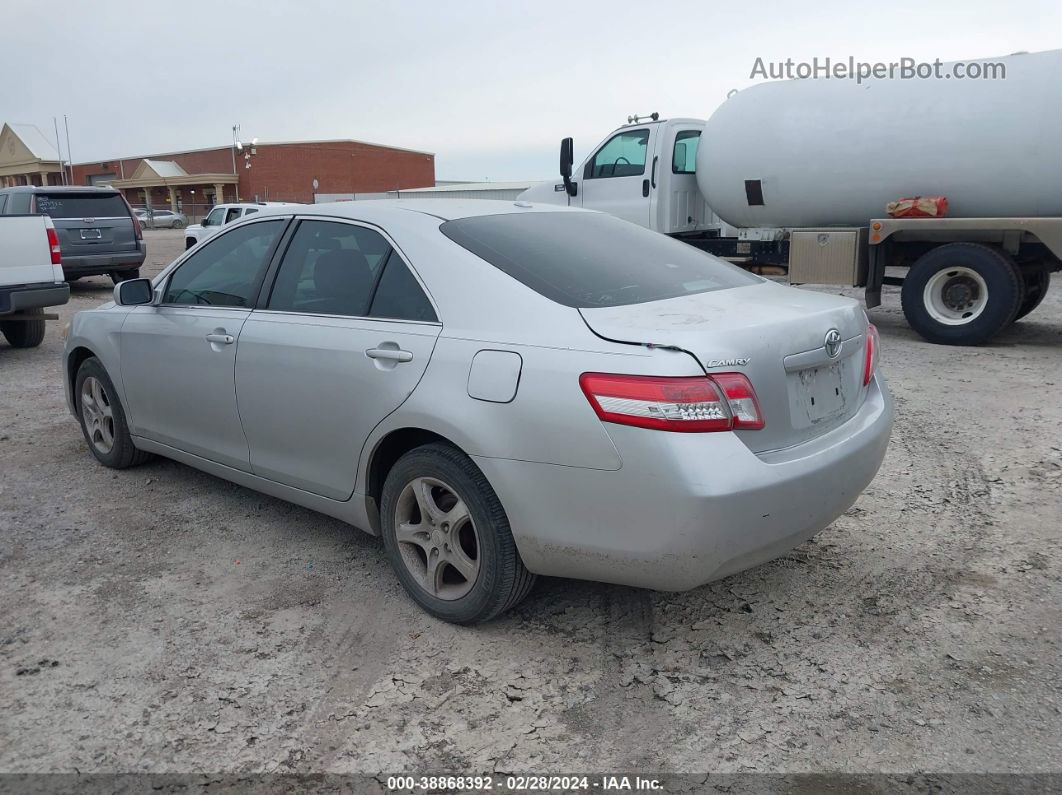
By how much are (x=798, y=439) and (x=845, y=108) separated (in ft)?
27.2

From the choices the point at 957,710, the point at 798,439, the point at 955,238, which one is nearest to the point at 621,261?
the point at 798,439

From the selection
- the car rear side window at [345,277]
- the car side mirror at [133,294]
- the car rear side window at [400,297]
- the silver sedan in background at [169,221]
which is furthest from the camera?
the silver sedan in background at [169,221]

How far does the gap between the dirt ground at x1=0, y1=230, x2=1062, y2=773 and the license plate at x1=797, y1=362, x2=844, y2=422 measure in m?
→ 0.84

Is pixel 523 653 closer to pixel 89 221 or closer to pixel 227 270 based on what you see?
pixel 227 270

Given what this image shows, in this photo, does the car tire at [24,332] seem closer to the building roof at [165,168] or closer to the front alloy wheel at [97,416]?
the front alloy wheel at [97,416]

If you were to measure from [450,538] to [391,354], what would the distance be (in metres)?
0.73

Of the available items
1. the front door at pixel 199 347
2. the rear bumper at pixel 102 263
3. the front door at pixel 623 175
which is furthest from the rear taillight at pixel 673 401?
the rear bumper at pixel 102 263

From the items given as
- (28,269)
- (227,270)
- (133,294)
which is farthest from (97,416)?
(28,269)

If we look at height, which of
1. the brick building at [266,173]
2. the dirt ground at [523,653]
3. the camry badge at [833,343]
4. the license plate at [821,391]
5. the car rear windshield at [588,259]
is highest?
the brick building at [266,173]

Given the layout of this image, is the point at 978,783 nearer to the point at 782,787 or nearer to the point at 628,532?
the point at 782,787

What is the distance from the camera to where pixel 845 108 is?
1004 cm

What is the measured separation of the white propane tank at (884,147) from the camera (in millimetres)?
8938

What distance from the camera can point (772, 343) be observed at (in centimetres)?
292

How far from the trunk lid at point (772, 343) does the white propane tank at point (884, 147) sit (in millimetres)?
6974
